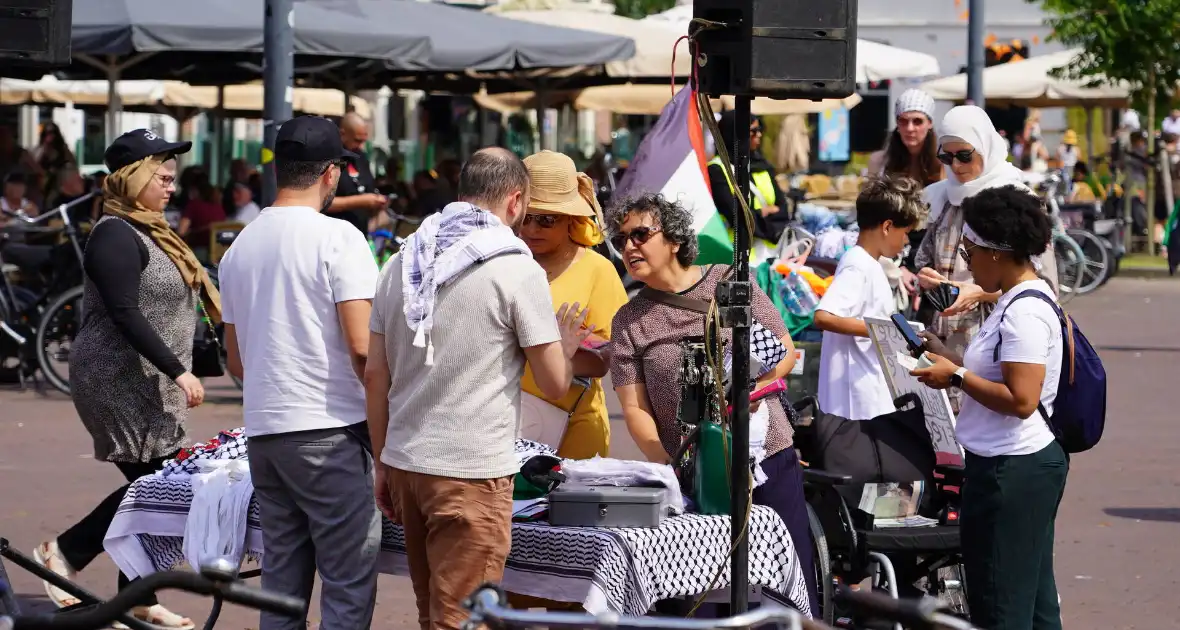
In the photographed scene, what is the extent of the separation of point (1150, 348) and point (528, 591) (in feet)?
38.9

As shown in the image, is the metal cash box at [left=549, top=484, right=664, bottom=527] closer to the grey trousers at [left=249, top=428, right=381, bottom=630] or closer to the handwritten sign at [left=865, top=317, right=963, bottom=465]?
the grey trousers at [left=249, top=428, right=381, bottom=630]

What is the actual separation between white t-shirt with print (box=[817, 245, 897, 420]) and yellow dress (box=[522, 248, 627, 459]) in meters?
1.18

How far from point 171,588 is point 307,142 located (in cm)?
233

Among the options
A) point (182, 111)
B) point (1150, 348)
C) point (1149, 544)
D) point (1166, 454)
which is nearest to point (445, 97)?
point (182, 111)

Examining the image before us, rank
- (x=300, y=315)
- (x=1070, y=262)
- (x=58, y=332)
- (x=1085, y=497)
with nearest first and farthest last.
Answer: (x=300, y=315)
(x=1085, y=497)
(x=58, y=332)
(x=1070, y=262)

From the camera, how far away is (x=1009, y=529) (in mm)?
4949

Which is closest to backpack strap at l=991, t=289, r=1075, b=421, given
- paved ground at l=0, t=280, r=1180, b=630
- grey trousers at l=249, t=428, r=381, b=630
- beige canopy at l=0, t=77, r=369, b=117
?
grey trousers at l=249, t=428, r=381, b=630

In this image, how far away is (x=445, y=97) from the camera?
29.6 meters

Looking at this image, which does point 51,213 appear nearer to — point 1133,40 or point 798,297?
point 798,297

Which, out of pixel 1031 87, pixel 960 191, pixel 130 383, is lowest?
pixel 130 383

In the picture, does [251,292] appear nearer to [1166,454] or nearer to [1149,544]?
[1149,544]

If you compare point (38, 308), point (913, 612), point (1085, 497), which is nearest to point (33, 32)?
point (913, 612)

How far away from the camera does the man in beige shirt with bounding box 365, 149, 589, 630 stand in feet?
15.5

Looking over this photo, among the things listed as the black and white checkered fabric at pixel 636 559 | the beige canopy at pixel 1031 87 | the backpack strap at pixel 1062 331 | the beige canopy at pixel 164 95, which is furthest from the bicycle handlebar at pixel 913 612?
the beige canopy at pixel 1031 87
